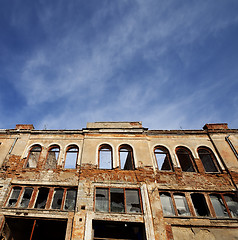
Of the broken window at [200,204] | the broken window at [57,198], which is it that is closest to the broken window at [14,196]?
the broken window at [57,198]

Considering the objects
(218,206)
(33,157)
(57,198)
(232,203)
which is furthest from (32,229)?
(232,203)

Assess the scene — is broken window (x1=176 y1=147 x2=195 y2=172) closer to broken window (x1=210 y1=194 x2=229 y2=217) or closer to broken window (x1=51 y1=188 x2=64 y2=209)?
broken window (x1=210 y1=194 x2=229 y2=217)

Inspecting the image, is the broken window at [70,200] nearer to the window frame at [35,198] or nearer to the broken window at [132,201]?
the window frame at [35,198]

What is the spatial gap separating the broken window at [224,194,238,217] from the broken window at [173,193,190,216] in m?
2.44

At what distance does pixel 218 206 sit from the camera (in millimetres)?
9484

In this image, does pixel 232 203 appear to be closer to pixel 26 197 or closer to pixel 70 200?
pixel 70 200

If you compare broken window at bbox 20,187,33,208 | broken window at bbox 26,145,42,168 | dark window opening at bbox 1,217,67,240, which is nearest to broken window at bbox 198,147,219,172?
dark window opening at bbox 1,217,67,240

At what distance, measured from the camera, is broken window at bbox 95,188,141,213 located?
922cm

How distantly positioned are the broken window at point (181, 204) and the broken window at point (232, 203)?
7.99 ft

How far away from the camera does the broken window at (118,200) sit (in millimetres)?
9219

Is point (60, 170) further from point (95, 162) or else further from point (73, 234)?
point (73, 234)

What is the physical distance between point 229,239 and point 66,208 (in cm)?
850

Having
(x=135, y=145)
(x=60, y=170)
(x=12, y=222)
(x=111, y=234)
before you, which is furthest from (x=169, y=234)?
(x=12, y=222)

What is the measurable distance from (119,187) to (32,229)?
4.93m
